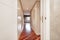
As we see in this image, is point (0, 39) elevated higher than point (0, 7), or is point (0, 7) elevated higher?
point (0, 7)

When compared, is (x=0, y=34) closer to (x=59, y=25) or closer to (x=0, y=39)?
(x=0, y=39)

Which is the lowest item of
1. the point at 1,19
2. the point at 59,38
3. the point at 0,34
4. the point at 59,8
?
the point at 59,38

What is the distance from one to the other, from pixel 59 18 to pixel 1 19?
2.21ft

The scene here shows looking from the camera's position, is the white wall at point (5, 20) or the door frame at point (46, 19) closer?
the white wall at point (5, 20)

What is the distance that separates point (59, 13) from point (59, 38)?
0.96 ft

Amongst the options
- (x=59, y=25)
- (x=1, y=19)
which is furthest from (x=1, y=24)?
(x=59, y=25)

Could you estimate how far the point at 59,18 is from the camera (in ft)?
3.65

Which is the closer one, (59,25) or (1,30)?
(1,30)

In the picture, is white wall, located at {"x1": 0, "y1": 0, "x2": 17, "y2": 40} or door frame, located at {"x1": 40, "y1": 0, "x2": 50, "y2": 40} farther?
door frame, located at {"x1": 40, "y1": 0, "x2": 50, "y2": 40}

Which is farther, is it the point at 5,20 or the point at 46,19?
the point at 46,19

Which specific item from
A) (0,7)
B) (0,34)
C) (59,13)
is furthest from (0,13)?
(59,13)

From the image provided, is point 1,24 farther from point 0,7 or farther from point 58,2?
point 58,2

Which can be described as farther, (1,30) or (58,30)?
(58,30)

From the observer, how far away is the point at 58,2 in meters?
1.13
